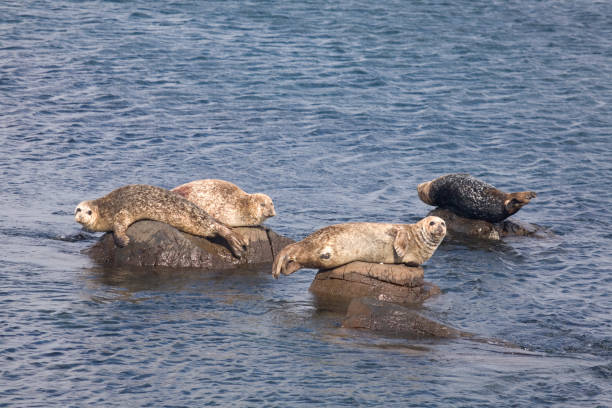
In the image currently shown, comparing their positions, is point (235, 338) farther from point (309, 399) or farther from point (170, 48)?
point (170, 48)

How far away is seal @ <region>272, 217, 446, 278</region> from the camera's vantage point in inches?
436

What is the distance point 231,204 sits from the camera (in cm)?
1263

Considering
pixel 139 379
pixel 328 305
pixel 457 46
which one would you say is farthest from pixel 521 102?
pixel 139 379

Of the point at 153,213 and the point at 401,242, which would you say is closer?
the point at 401,242

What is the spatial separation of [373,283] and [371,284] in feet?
0.09

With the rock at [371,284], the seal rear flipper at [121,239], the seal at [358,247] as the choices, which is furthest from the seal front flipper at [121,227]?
the rock at [371,284]

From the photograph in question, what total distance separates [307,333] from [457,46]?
62.3 ft

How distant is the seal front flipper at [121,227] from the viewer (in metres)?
11.8

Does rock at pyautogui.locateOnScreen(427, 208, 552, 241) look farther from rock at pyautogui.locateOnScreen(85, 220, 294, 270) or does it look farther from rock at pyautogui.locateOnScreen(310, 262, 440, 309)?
rock at pyautogui.locateOnScreen(85, 220, 294, 270)

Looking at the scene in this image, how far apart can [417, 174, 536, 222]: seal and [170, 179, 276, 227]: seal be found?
3.68 meters

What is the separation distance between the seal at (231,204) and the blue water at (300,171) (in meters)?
0.90

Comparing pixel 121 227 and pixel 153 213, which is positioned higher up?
pixel 153 213

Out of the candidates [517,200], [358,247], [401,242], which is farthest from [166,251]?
[517,200]

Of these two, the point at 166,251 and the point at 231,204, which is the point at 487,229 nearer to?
the point at 231,204
